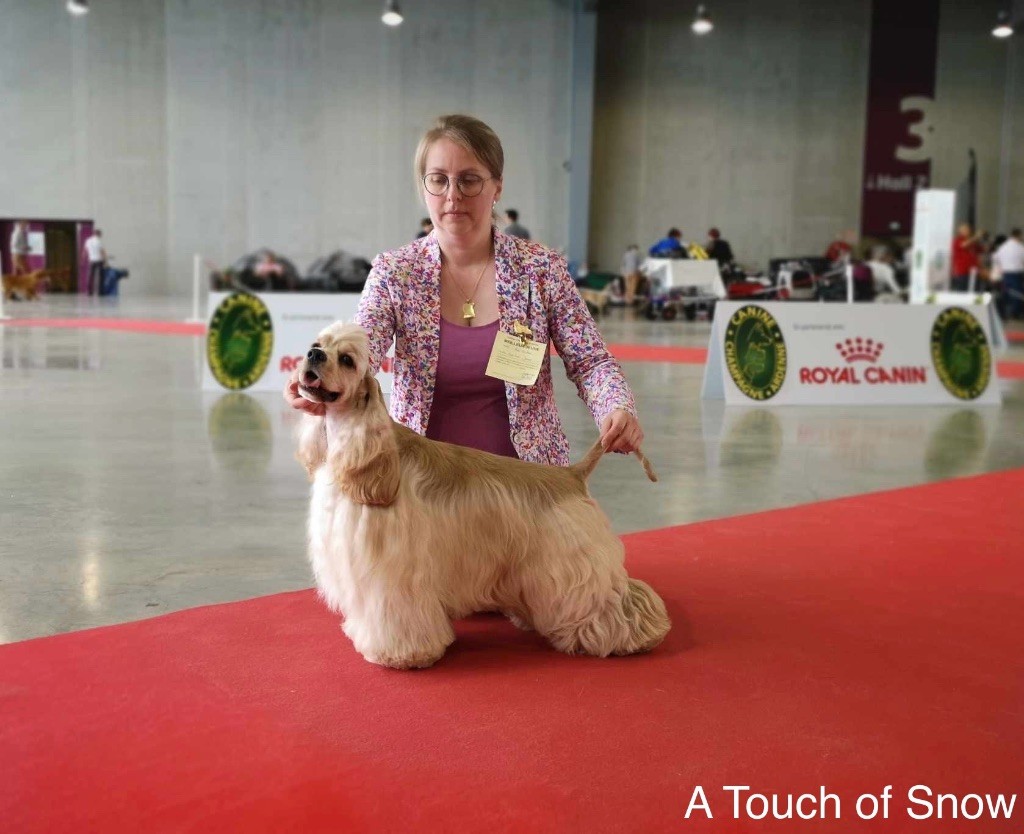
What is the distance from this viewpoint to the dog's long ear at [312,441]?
2111 mm

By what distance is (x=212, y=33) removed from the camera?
1888 centimetres

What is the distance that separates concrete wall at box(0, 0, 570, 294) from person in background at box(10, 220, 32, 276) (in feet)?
1.67

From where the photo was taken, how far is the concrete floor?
9.69 ft

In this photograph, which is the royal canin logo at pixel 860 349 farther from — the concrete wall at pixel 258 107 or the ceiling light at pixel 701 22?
the concrete wall at pixel 258 107

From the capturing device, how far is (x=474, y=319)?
2.65 m

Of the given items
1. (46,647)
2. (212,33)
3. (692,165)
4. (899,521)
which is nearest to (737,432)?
(899,521)

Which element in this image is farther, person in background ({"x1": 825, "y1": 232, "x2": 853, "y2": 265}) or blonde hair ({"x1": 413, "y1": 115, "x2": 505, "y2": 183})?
person in background ({"x1": 825, "y1": 232, "x2": 853, "y2": 265})

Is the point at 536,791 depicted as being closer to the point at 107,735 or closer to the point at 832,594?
the point at 107,735

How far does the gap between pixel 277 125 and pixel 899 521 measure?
1736cm

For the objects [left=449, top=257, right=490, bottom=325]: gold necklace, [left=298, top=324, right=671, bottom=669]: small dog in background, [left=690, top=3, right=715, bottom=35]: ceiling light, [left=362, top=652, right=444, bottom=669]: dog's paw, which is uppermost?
[left=690, top=3, right=715, bottom=35]: ceiling light

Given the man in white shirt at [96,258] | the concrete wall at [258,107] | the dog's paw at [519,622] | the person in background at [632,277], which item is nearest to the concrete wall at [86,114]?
the concrete wall at [258,107]

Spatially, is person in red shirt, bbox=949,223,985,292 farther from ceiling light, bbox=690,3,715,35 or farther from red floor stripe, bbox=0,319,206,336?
red floor stripe, bbox=0,319,206,336

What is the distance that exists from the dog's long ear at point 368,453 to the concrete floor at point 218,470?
35.6 inches

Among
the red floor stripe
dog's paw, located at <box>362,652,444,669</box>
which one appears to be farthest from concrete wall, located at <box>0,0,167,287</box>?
dog's paw, located at <box>362,652,444,669</box>
